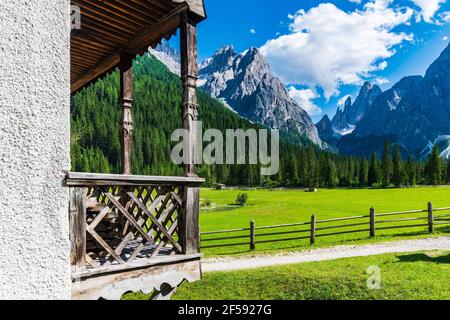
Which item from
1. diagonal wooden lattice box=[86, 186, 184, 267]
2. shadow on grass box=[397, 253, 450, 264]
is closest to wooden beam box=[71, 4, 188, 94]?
diagonal wooden lattice box=[86, 186, 184, 267]

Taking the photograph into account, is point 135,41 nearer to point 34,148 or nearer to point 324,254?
point 34,148

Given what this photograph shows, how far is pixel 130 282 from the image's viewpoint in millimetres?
4621

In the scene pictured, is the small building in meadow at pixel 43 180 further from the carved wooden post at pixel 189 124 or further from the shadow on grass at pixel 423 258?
the shadow on grass at pixel 423 258

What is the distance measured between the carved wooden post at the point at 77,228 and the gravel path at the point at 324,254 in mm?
9908

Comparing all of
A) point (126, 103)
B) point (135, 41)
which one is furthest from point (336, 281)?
point (135, 41)

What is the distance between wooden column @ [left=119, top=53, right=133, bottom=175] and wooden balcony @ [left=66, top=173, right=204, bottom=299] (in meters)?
2.46

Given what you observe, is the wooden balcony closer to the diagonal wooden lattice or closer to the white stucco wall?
the diagonal wooden lattice

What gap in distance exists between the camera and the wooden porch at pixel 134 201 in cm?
419

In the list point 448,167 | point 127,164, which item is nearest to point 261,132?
point 448,167

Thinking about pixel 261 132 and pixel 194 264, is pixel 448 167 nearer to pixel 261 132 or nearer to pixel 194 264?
pixel 261 132

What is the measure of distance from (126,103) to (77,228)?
4.70 m

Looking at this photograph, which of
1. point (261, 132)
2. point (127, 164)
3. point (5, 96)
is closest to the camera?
point (5, 96)

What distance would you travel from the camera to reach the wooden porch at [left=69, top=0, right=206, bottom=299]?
4.19 meters
